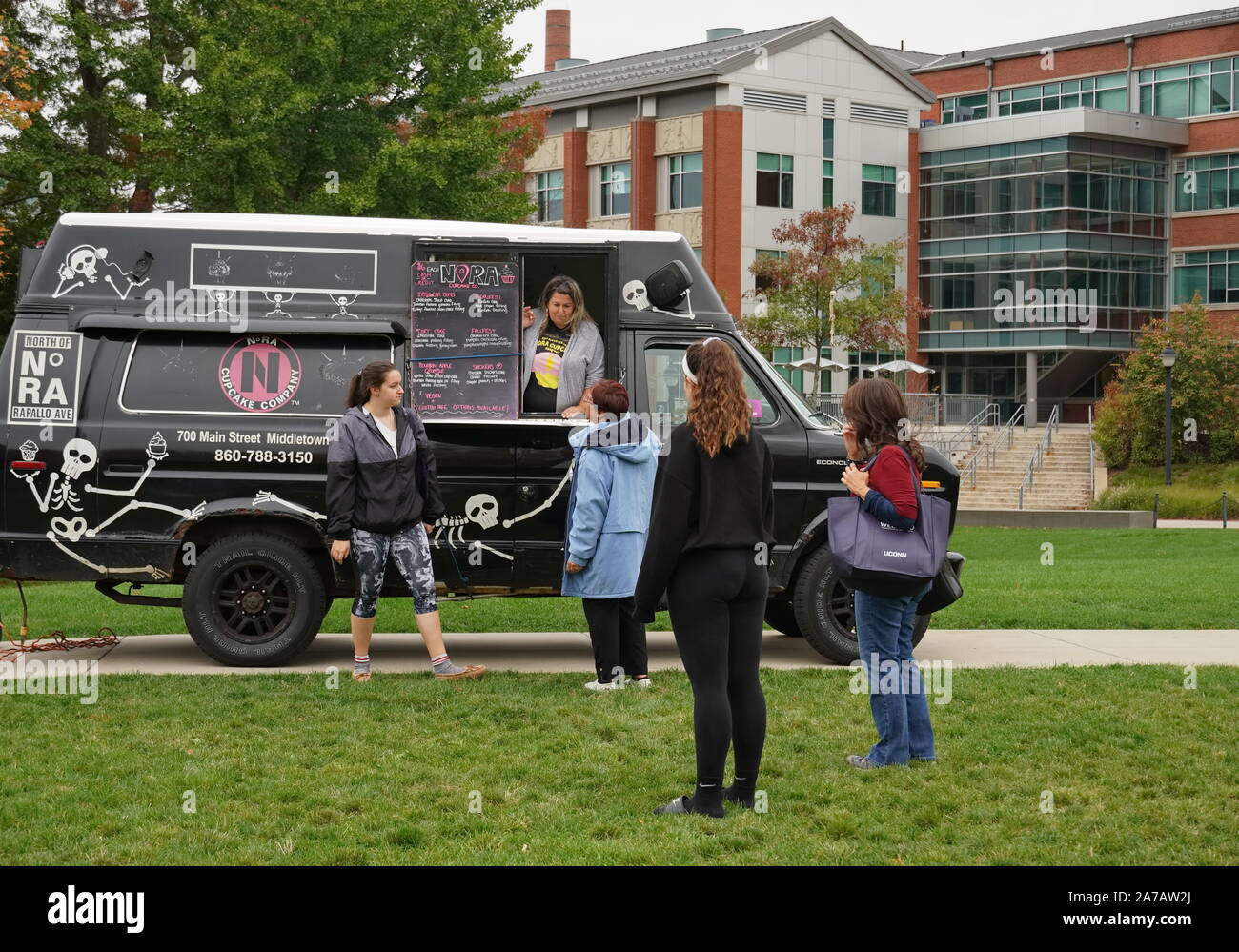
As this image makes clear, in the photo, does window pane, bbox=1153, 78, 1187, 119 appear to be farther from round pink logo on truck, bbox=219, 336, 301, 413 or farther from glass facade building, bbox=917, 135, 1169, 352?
round pink logo on truck, bbox=219, 336, 301, 413

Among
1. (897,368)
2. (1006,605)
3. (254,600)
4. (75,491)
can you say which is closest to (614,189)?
(897,368)

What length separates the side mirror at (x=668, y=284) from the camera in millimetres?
10227

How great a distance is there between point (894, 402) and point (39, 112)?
25.4m

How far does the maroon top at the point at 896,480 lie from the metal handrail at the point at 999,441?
32.6 m

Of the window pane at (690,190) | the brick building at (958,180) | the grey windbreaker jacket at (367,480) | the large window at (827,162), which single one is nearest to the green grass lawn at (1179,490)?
the brick building at (958,180)

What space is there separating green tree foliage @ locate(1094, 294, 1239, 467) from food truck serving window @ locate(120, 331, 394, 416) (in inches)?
1357

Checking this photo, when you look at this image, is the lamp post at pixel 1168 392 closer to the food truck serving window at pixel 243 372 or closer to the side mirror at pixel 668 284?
the side mirror at pixel 668 284

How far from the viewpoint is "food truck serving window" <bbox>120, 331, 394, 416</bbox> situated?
32.6ft

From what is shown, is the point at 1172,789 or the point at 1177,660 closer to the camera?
the point at 1172,789

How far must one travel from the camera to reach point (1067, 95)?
199ft

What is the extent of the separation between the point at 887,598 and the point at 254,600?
477cm

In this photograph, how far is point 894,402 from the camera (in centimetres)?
697
